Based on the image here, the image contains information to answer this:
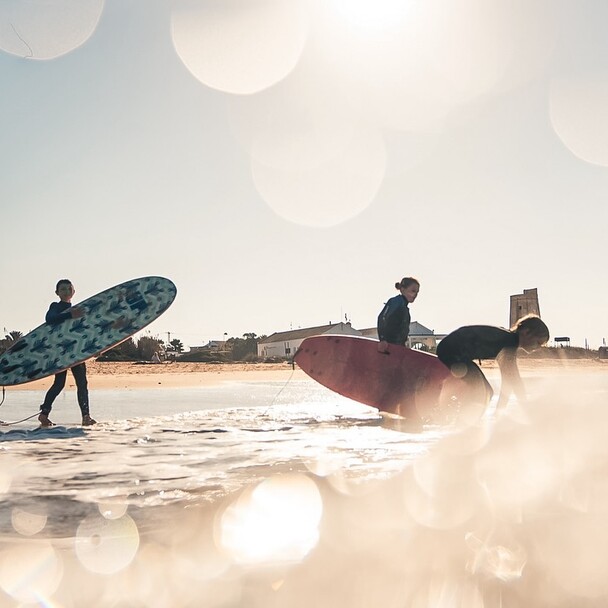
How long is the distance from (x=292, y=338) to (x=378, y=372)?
6440 centimetres

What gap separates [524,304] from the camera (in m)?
50.7

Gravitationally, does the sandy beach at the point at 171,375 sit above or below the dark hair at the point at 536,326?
below

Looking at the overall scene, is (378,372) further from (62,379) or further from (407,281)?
(62,379)

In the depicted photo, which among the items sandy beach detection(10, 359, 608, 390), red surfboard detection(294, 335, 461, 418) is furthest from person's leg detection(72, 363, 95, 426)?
sandy beach detection(10, 359, 608, 390)

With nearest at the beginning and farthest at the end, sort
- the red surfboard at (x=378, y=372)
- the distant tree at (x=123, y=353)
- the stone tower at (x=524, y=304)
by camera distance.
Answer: the red surfboard at (x=378, y=372) < the distant tree at (x=123, y=353) < the stone tower at (x=524, y=304)

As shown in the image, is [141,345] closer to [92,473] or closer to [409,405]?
[409,405]

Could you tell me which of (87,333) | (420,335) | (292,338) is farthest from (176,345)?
(87,333)

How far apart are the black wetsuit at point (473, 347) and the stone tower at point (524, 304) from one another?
147 ft

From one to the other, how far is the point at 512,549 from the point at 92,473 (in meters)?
3.10

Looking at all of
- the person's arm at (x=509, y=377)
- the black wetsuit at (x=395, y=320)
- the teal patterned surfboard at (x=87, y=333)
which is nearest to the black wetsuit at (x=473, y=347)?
the person's arm at (x=509, y=377)

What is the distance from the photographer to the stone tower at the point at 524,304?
4985 cm

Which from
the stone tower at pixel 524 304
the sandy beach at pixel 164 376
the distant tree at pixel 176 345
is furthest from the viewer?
the distant tree at pixel 176 345

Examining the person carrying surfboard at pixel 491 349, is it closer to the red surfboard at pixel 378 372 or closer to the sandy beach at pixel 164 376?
the red surfboard at pixel 378 372

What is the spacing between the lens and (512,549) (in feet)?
7.93
